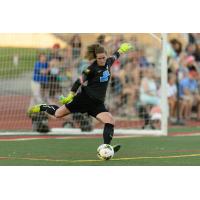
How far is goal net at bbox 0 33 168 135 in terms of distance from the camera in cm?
1686

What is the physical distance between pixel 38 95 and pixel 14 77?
1.18 m

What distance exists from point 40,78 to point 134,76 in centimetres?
366

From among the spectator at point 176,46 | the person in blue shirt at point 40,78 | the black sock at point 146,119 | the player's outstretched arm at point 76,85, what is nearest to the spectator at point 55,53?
the person in blue shirt at point 40,78

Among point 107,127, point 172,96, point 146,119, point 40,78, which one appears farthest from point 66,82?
point 107,127

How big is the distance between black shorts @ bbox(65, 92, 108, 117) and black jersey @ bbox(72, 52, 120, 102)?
9cm

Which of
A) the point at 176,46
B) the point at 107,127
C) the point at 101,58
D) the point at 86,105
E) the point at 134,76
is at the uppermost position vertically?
the point at 176,46

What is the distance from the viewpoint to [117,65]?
19859 mm

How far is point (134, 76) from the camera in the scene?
2025 cm

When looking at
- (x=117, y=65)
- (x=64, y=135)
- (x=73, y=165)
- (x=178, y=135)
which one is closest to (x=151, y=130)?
(x=178, y=135)

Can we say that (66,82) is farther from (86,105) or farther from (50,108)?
(86,105)

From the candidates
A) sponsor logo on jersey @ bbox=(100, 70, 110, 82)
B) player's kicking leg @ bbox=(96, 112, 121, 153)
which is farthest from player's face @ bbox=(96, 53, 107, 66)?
player's kicking leg @ bbox=(96, 112, 121, 153)

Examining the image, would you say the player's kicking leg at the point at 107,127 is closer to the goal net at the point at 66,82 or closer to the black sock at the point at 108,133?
the black sock at the point at 108,133

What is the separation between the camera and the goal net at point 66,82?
16.9 meters

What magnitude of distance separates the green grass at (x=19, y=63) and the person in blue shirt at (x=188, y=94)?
4751mm
